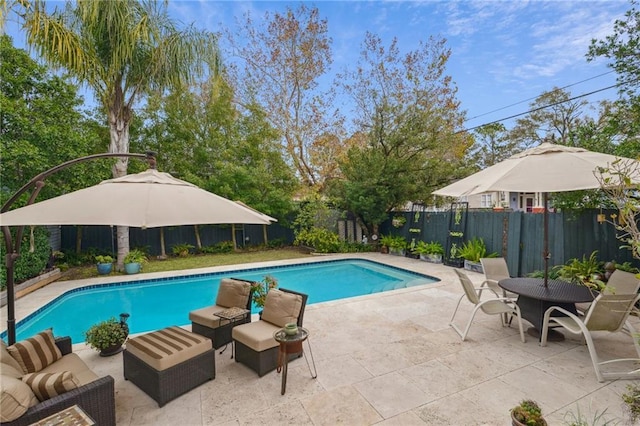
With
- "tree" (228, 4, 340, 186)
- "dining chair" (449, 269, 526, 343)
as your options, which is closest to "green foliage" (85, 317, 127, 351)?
"dining chair" (449, 269, 526, 343)

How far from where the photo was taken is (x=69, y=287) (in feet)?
24.7

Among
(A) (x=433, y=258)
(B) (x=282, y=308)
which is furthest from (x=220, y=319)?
(A) (x=433, y=258)

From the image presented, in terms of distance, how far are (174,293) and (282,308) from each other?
5.33 m

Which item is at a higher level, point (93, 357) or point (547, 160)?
point (547, 160)

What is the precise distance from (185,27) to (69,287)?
7.61 m

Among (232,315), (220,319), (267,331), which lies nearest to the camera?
(267,331)

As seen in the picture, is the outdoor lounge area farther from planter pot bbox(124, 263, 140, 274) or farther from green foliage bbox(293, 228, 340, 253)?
green foliage bbox(293, 228, 340, 253)

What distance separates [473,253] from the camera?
29.6 ft

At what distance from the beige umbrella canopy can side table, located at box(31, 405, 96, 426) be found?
1264mm

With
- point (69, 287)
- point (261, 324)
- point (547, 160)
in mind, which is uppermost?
point (547, 160)

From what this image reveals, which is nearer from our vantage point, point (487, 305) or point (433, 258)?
point (487, 305)

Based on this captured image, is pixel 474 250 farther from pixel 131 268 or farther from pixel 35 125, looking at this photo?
pixel 35 125

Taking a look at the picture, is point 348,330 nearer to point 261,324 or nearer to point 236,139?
point 261,324

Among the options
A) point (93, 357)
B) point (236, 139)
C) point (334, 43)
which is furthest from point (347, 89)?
point (93, 357)
